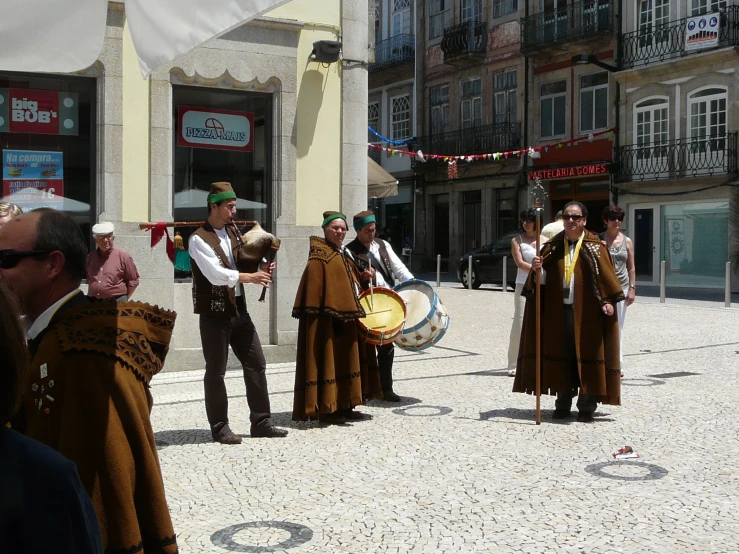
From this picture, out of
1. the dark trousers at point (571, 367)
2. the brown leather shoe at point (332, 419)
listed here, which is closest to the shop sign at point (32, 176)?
the brown leather shoe at point (332, 419)

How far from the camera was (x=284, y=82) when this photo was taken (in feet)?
36.7

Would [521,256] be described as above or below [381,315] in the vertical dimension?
above

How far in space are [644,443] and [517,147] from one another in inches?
1144

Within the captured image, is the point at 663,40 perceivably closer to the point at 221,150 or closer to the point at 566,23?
the point at 566,23

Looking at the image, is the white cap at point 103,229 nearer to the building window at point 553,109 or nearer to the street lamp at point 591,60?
the street lamp at point 591,60

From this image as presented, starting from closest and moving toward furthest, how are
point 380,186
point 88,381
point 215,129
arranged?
point 88,381 → point 215,129 → point 380,186

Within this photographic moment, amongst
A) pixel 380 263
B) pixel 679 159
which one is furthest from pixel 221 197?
pixel 679 159

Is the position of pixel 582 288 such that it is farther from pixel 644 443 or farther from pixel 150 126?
pixel 150 126

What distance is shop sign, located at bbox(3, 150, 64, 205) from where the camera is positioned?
9.82 metres

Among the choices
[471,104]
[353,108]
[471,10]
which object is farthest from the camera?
[471,10]

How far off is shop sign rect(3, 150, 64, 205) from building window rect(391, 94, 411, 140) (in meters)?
31.5

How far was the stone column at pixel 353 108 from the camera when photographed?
457 inches

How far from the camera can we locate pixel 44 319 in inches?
98.7

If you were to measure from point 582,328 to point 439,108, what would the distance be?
3269cm
